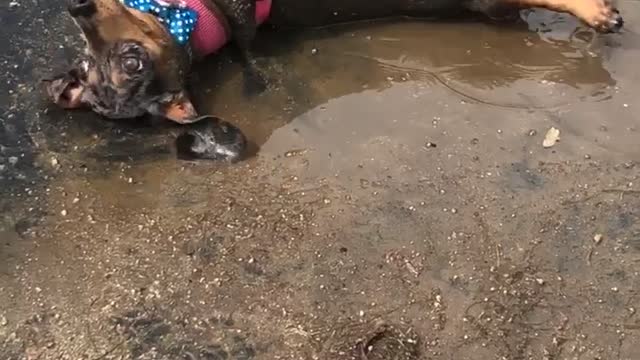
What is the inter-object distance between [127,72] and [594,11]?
79.4 inches

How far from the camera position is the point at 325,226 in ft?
11.5

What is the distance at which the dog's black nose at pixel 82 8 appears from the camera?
136 inches

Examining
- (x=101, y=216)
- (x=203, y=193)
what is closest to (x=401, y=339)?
(x=203, y=193)

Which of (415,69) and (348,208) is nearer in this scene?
(348,208)

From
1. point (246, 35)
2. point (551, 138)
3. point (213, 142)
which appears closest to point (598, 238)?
point (551, 138)

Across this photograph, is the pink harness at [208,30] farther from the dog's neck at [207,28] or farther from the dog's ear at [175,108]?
the dog's ear at [175,108]

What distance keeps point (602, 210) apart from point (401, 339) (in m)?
1.00

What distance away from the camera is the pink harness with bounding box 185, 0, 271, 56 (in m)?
4.01

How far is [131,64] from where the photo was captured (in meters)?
3.74

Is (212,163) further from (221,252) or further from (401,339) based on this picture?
(401,339)

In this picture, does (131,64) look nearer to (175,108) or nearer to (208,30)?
(175,108)

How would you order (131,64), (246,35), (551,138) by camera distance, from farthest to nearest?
(246,35) → (551,138) → (131,64)

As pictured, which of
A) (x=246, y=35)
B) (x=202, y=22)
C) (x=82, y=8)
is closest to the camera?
(x=82, y=8)

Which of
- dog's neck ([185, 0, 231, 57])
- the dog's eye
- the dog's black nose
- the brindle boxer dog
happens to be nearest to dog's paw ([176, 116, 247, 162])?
the brindle boxer dog
